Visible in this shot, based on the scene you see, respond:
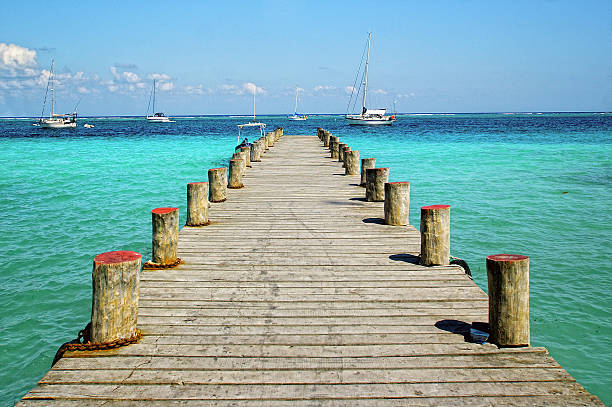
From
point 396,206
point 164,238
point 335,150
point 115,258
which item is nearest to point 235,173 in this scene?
point 396,206

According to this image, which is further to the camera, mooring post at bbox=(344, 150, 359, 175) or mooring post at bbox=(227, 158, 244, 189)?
mooring post at bbox=(344, 150, 359, 175)

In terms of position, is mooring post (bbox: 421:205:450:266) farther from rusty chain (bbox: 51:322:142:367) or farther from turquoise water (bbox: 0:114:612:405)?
rusty chain (bbox: 51:322:142:367)

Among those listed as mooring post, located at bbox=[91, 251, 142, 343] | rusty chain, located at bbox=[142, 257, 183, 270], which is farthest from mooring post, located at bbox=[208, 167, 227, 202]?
mooring post, located at bbox=[91, 251, 142, 343]

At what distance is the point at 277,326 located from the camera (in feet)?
14.6

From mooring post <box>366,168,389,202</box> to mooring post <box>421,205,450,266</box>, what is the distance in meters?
3.91

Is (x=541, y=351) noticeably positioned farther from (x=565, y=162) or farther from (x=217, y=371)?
(x=565, y=162)

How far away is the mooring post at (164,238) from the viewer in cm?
591

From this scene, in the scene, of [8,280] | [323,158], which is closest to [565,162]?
[323,158]

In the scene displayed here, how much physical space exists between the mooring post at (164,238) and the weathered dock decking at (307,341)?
216mm

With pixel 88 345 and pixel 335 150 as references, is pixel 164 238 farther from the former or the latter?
pixel 335 150

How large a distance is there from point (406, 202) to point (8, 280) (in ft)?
25.8

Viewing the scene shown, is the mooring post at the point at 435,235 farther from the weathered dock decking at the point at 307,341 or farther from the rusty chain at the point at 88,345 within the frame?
the rusty chain at the point at 88,345

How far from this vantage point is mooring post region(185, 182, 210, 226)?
25.9ft

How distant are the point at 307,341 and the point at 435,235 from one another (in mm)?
2505
